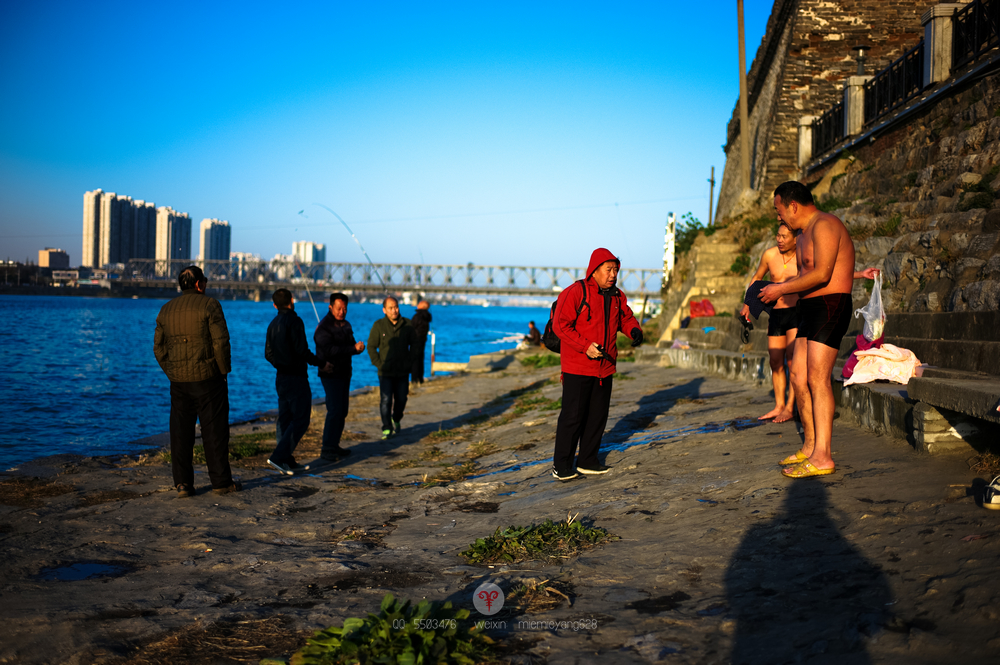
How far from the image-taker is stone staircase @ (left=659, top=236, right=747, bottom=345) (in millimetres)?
15326

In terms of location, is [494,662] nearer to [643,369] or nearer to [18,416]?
[643,369]

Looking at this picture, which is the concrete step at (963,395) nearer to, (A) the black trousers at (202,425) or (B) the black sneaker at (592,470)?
(B) the black sneaker at (592,470)

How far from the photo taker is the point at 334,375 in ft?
25.7

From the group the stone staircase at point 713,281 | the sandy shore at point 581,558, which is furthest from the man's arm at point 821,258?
the stone staircase at point 713,281

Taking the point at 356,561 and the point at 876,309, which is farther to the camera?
the point at 876,309

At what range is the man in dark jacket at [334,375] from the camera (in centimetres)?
777

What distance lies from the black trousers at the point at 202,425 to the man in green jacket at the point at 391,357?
11.3ft

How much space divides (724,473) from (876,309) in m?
1.90

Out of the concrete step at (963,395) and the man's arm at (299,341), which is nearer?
the concrete step at (963,395)

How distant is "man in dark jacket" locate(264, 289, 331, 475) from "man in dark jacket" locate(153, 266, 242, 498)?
3.57 feet

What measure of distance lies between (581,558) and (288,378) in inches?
177

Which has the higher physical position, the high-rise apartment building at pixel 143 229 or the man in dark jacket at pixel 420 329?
the high-rise apartment building at pixel 143 229

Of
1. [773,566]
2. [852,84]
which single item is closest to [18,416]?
[773,566]

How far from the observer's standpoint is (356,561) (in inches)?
152
